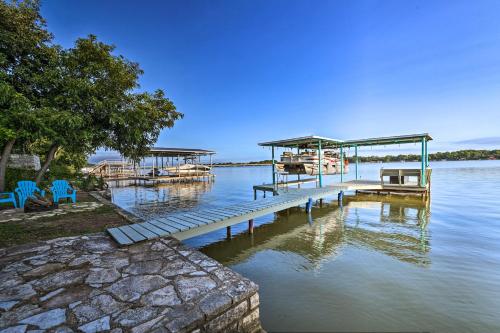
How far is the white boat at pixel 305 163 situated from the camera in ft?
40.5

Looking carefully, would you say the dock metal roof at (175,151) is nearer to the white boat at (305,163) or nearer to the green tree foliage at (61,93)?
the green tree foliage at (61,93)

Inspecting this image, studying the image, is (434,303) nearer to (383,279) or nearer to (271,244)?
(383,279)

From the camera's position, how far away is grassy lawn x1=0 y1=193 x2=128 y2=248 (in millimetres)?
4398

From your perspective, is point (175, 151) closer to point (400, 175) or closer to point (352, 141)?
point (352, 141)

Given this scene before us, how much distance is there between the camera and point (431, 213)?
8891mm

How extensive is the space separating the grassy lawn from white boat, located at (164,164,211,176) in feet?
60.8

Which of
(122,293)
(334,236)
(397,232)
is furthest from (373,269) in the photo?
(122,293)

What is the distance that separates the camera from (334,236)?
254 inches

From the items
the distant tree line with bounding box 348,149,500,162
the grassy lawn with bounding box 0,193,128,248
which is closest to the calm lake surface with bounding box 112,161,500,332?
the grassy lawn with bounding box 0,193,128,248

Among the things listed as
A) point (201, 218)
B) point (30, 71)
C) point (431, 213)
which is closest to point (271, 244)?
point (201, 218)

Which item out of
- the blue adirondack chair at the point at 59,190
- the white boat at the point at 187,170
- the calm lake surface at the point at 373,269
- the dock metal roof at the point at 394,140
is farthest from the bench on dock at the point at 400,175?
the white boat at the point at 187,170

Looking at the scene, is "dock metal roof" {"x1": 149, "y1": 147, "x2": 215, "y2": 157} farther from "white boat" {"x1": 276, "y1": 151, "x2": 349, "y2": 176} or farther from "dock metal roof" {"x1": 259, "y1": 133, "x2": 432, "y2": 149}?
"white boat" {"x1": 276, "y1": 151, "x2": 349, "y2": 176}

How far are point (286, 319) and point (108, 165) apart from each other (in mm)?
30885

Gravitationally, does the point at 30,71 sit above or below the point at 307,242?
above
